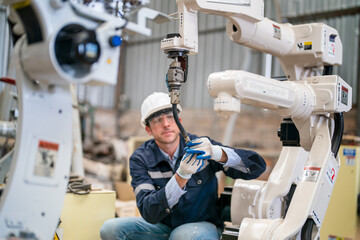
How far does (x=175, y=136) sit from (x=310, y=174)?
81 centimetres

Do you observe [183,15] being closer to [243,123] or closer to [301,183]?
[301,183]

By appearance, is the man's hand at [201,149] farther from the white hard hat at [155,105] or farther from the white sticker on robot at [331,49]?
the white sticker on robot at [331,49]

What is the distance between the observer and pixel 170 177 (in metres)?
2.46

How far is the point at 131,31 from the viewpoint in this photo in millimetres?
1505

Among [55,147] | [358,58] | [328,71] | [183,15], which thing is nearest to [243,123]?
[358,58]

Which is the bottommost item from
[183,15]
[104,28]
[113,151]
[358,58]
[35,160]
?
[113,151]

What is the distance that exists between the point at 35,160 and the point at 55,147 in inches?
3.4

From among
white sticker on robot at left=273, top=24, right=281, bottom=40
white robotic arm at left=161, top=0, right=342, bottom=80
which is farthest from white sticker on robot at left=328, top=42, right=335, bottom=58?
white sticker on robot at left=273, top=24, right=281, bottom=40

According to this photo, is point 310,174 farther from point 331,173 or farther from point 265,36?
point 265,36

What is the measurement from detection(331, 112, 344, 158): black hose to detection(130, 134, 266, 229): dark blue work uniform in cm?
41

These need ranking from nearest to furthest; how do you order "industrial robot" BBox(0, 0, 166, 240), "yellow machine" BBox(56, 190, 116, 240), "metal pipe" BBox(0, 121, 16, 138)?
"industrial robot" BBox(0, 0, 166, 240) < "yellow machine" BBox(56, 190, 116, 240) < "metal pipe" BBox(0, 121, 16, 138)

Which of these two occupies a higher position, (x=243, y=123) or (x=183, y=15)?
(x=183, y=15)

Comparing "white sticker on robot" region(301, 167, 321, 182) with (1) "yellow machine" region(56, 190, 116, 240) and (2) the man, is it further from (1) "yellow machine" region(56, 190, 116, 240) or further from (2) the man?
(1) "yellow machine" region(56, 190, 116, 240)

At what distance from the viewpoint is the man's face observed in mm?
2428
